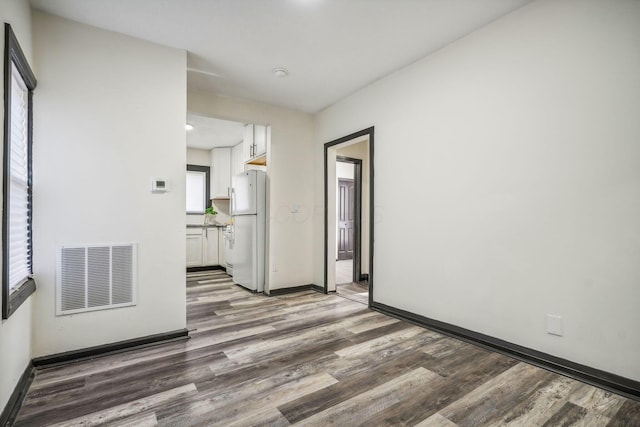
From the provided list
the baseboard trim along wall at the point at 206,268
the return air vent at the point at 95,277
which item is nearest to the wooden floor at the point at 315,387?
the return air vent at the point at 95,277

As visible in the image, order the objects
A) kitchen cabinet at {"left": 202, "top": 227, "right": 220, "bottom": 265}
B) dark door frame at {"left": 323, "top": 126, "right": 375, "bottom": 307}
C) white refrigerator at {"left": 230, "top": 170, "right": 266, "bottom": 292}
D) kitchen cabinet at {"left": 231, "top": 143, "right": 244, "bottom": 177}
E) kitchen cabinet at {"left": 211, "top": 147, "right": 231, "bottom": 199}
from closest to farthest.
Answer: dark door frame at {"left": 323, "top": 126, "right": 375, "bottom": 307}
white refrigerator at {"left": 230, "top": 170, "right": 266, "bottom": 292}
kitchen cabinet at {"left": 231, "top": 143, "right": 244, "bottom": 177}
kitchen cabinet at {"left": 202, "top": 227, "right": 220, "bottom": 265}
kitchen cabinet at {"left": 211, "top": 147, "right": 231, "bottom": 199}

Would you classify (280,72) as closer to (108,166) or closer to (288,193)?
(288,193)

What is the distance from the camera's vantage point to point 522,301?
228 centimetres

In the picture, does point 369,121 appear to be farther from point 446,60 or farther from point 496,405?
point 496,405

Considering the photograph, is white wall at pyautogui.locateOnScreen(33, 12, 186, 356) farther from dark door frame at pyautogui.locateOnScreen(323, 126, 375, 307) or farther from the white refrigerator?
dark door frame at pyautogui.locateOnScreen(323, 126, 375, 307)

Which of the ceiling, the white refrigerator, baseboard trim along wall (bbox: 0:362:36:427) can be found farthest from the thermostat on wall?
the white refrigerator

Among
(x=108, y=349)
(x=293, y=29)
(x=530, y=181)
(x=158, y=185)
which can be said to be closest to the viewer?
(x=530, y=181)

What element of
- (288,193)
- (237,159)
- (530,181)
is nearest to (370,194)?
(288,193)

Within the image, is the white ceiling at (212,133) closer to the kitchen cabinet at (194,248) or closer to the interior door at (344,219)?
the kitchen cabinet at (194,248)

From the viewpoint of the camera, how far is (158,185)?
262 centimetres

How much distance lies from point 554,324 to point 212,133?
5.37 meters

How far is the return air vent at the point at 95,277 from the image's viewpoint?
7.50 ft

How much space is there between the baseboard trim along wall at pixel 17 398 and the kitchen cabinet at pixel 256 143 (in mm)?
3244

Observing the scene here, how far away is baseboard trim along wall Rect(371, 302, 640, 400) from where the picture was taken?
71.9 inches
